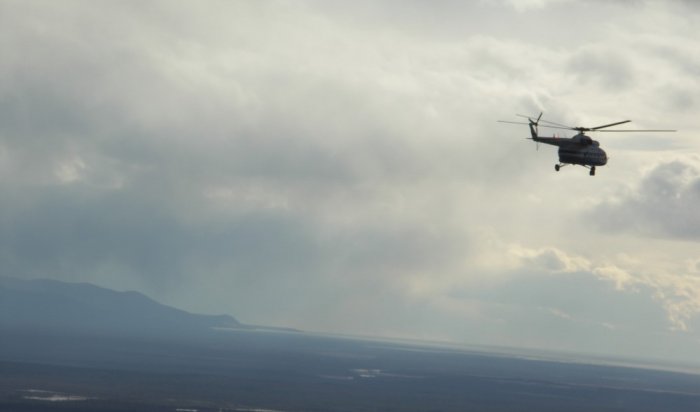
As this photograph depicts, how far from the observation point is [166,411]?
189 meters

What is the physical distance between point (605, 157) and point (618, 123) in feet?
40.8

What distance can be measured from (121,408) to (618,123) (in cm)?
14421

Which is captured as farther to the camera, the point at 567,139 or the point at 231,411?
the point at 231,411

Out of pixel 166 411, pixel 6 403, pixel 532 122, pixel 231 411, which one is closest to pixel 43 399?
pixel 6 403

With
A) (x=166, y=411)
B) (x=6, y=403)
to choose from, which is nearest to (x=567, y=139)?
(x=166, y=411)

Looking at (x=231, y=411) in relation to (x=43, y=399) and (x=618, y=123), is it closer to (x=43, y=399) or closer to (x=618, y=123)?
(x=43, y=399)

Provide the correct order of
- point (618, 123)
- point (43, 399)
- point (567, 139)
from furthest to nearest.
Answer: point (43, 399) < point (567, 139) < point (618, 123)

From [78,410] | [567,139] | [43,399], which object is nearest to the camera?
[567,139]

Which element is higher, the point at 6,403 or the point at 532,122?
the point at 532,122

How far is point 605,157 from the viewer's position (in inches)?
4188

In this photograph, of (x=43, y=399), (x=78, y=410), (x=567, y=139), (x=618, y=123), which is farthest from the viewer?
(x=43, y=399)

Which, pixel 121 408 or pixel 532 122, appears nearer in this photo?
pixel 532 122

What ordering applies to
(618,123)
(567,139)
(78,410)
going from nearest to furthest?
(618,123) < (567,139) < (78,410)

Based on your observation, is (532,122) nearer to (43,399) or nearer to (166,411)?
(166,411)
